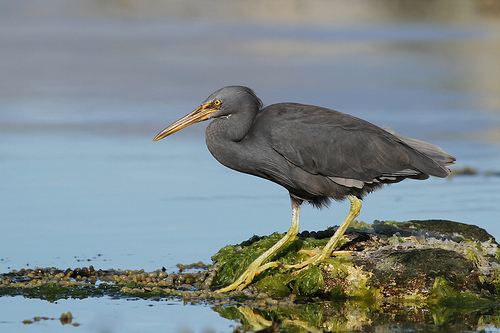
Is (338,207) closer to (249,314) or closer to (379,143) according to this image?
(379,143)

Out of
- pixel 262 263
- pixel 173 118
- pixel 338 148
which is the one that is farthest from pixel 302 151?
pixel 173 118

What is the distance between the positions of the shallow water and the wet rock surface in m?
0.30

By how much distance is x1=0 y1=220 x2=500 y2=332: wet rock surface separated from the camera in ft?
28.0

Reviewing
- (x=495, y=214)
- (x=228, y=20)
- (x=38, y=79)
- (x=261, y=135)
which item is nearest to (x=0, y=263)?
(x=261, y=135)

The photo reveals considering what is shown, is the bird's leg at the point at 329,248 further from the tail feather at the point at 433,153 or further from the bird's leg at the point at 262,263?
the tail feather at the point at 433,153

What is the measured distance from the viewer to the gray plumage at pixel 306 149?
366 inches

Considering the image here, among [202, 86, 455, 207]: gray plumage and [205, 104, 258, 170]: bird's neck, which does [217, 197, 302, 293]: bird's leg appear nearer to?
[202, 86, 455, 207]: gray plumage

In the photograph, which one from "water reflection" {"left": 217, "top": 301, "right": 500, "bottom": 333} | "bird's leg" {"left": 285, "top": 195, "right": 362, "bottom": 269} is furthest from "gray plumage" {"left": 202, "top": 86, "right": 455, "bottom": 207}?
"water reflection" {"left": 217, "top": 301, "right": 500, "bottom": 333}

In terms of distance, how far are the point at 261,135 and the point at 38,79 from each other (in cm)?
1112

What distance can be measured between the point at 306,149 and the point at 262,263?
33.8 inches

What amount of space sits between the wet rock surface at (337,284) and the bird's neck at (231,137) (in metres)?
0.74

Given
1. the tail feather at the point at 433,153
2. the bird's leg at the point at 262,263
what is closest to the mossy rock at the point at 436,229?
the tail feather at the point at 433,153

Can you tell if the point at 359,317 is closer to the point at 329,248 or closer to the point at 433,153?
the point at 329,248

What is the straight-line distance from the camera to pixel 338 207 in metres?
12.3
